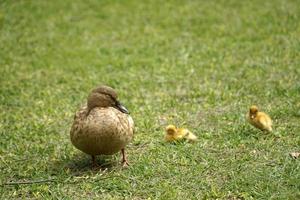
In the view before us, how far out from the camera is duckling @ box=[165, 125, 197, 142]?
6230 mm

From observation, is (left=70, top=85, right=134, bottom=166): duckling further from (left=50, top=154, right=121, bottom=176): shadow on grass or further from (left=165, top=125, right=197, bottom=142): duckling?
(left=165, top=125, right=197, bottom=142): duckling

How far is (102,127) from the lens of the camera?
5.50 metres

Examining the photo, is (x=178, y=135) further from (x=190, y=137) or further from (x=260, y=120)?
(x=260, y=120)

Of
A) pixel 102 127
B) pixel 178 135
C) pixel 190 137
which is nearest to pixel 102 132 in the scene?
pixel 102 127

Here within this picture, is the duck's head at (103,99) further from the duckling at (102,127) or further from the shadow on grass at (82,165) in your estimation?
the shadow on grass at (82,165)

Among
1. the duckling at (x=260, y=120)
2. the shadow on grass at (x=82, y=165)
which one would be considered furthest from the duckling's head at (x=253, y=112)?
the shadow on grass at (x=82, y=165)

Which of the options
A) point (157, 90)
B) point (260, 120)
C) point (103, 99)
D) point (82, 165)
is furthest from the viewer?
point (157, 90)

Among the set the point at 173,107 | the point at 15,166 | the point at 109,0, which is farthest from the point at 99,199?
the point at 109,0

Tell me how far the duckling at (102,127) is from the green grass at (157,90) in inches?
10.3

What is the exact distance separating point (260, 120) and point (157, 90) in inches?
83.4

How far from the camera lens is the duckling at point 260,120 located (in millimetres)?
6238

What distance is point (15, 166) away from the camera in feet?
19.6

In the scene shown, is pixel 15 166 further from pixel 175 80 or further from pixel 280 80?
pixel 280 80

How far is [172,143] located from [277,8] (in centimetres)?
562
